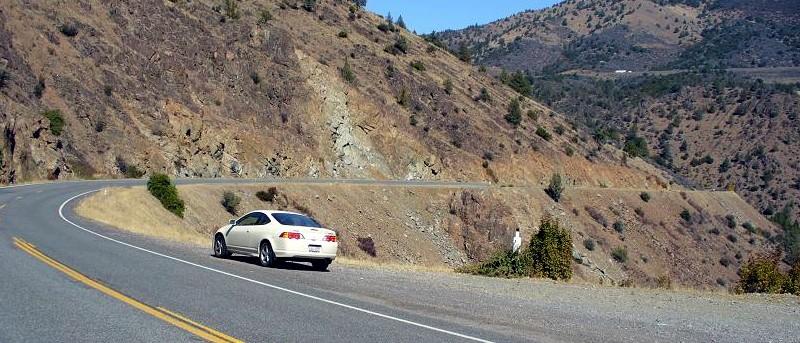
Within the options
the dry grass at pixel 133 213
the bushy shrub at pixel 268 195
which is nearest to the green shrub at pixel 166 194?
the dry grass at pixel 133 213

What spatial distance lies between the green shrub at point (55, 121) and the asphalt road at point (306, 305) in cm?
3179

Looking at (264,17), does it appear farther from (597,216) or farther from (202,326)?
(202,326)

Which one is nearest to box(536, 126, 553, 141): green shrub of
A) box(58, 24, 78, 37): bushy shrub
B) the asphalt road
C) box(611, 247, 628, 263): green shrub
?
box(611, 247, 628, 263): green shrub

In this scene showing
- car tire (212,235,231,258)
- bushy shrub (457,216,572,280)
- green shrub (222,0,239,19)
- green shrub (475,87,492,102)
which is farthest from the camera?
green shrub (475,87,492,102)

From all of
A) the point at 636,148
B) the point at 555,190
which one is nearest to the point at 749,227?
the point at 636,148

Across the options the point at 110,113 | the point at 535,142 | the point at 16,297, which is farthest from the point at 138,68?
the point at 16,297

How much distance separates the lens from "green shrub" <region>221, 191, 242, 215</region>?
44.7 m

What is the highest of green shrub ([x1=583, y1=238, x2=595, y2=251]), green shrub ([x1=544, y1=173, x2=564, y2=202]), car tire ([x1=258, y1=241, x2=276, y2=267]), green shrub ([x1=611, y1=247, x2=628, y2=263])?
green shrub ([x1=544, y1=173, x2=564, y2=202])

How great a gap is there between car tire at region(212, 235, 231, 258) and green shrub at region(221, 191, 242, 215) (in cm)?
2394

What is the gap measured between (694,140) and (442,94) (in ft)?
189

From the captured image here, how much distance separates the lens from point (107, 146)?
53.0 m

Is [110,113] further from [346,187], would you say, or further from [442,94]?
[442,94]

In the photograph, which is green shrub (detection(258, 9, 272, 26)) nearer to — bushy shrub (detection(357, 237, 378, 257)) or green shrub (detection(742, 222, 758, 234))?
bushy shrub (detection(357, 237, 378, 257))

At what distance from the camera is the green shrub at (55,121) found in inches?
1975
